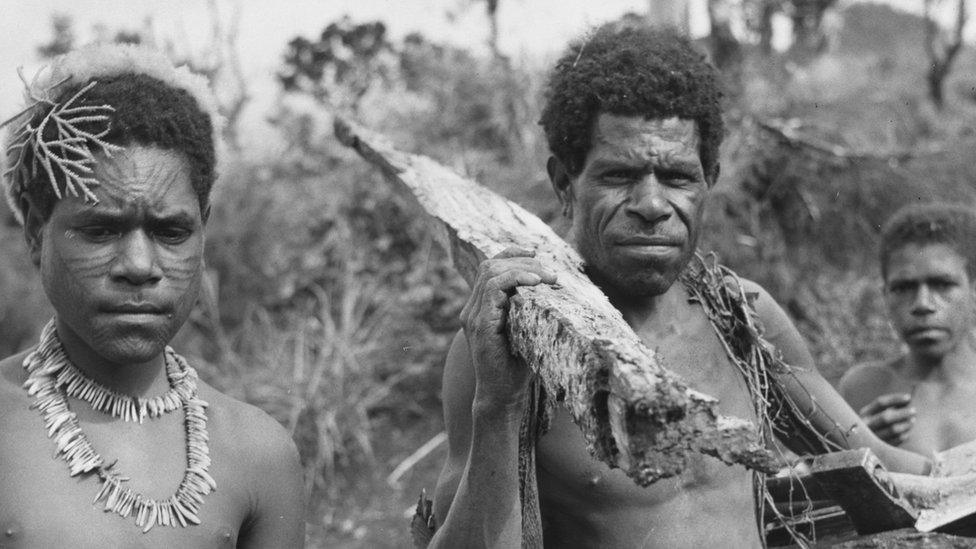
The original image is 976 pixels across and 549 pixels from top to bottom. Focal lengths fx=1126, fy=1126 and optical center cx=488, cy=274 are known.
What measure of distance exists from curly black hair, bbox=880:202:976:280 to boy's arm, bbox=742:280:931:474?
5.50 ft

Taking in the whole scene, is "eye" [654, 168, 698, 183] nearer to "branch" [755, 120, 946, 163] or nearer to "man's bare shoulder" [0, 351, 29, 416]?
"man's bare shoulder" [0, 351, 29, 416]

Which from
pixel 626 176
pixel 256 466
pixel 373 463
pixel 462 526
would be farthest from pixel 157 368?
pixel 373 463

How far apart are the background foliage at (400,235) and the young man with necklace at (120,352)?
3.87 meters

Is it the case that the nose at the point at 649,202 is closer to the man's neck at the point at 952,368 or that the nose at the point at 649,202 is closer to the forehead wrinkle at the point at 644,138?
the forehead wrinkle at the point at 644,138

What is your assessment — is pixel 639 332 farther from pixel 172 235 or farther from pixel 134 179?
pixel 134 179

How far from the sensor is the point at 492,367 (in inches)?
88.0

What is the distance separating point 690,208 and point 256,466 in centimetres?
120

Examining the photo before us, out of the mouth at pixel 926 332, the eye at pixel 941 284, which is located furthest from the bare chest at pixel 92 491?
the eye at pixel 941 284

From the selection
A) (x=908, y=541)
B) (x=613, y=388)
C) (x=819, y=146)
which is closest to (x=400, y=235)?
(x=819, y=146)

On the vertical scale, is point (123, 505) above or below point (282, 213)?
above

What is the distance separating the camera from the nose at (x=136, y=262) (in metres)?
2.26

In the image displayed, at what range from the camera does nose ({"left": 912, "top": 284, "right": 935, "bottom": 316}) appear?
446 centimetres

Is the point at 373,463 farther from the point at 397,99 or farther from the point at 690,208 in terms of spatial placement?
the point at 690,208

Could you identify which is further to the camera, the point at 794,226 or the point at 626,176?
the point at 794,226
